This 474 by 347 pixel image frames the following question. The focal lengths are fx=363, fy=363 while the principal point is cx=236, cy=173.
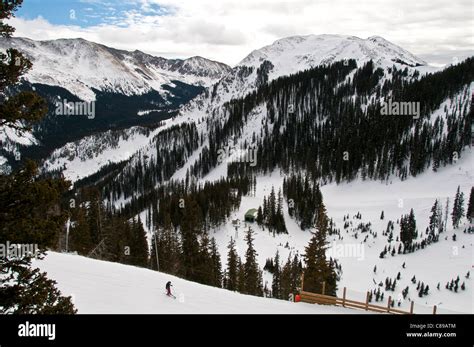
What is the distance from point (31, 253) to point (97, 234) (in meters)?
52.5

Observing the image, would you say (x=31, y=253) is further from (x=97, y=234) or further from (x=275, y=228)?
(x=275, y=228)

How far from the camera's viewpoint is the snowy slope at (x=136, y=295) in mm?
21253
